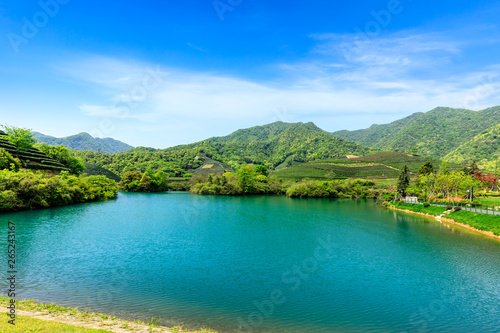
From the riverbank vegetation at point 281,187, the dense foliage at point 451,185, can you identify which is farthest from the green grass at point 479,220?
the riverbank vegetation at point 281,187

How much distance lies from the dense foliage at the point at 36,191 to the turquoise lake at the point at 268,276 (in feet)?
40.9

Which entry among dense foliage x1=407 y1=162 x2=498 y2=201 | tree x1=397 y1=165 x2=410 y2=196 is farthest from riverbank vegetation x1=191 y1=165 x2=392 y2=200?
dense foliage x1=407 y1=162 x2=498 y2=201

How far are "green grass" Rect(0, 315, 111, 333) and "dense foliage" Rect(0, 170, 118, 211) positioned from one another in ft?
129

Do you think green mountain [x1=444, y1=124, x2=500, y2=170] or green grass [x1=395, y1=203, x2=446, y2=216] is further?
green mountain [x1=444, y1=124, x2=500, y2=170]

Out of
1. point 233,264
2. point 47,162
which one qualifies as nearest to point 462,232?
point 233,264

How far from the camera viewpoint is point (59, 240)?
2444 centimetres

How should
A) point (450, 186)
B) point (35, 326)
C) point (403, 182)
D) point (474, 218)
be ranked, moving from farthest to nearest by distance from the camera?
1. point (403, 182)
2. point (450, 186)
3. point (474, 218)
4. point (35, 326)

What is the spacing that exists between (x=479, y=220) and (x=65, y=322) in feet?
136

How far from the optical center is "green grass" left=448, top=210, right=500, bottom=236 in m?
30.1

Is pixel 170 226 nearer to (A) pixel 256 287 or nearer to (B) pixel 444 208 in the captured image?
(A) pixel 256 287

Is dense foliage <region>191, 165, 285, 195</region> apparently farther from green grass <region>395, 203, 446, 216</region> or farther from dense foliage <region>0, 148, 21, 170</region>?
dense foliage <region>0, 148, 21, 170</region>

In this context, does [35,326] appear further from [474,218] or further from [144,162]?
[144,162]

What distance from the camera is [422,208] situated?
48.5m

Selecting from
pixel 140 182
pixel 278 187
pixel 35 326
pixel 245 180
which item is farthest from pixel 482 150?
pixel 35 326
